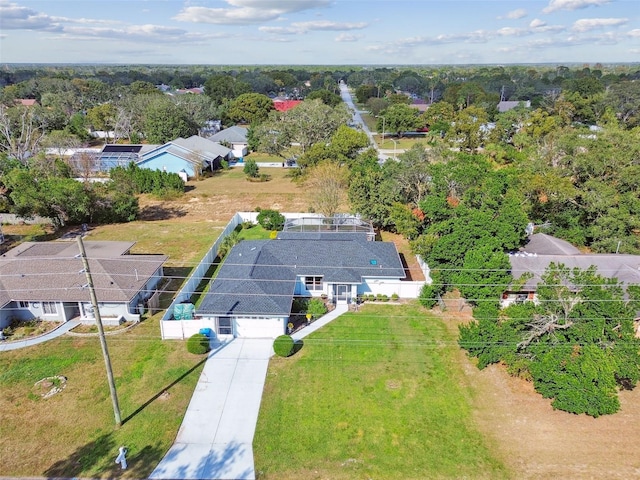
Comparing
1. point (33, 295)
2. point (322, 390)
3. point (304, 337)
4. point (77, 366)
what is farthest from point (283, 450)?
point (33, 295)

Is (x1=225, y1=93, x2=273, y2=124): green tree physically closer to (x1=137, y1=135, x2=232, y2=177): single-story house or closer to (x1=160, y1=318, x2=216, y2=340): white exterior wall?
(x1=137, y1=135, x2=232, y2=177): single-story house

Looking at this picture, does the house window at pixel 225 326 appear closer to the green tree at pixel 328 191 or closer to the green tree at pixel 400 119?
the green tree at pixel 328 191

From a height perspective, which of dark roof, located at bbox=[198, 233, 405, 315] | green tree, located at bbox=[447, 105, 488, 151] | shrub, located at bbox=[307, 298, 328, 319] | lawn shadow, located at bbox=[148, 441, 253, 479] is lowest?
lawn shadow, located at bbox=[148, 441, 253, 479]

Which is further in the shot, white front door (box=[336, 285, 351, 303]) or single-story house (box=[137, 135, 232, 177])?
single-story house (box=[137, 135, 232, 177])

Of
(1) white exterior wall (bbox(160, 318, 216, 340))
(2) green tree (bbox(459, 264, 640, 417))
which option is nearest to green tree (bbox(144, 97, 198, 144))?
(1) white exterior wall (bbox(160, 318, 216, 340))

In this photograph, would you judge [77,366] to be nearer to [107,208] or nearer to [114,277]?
[114,277]

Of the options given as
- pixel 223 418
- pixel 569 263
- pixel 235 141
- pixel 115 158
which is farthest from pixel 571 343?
pixel 235 141
